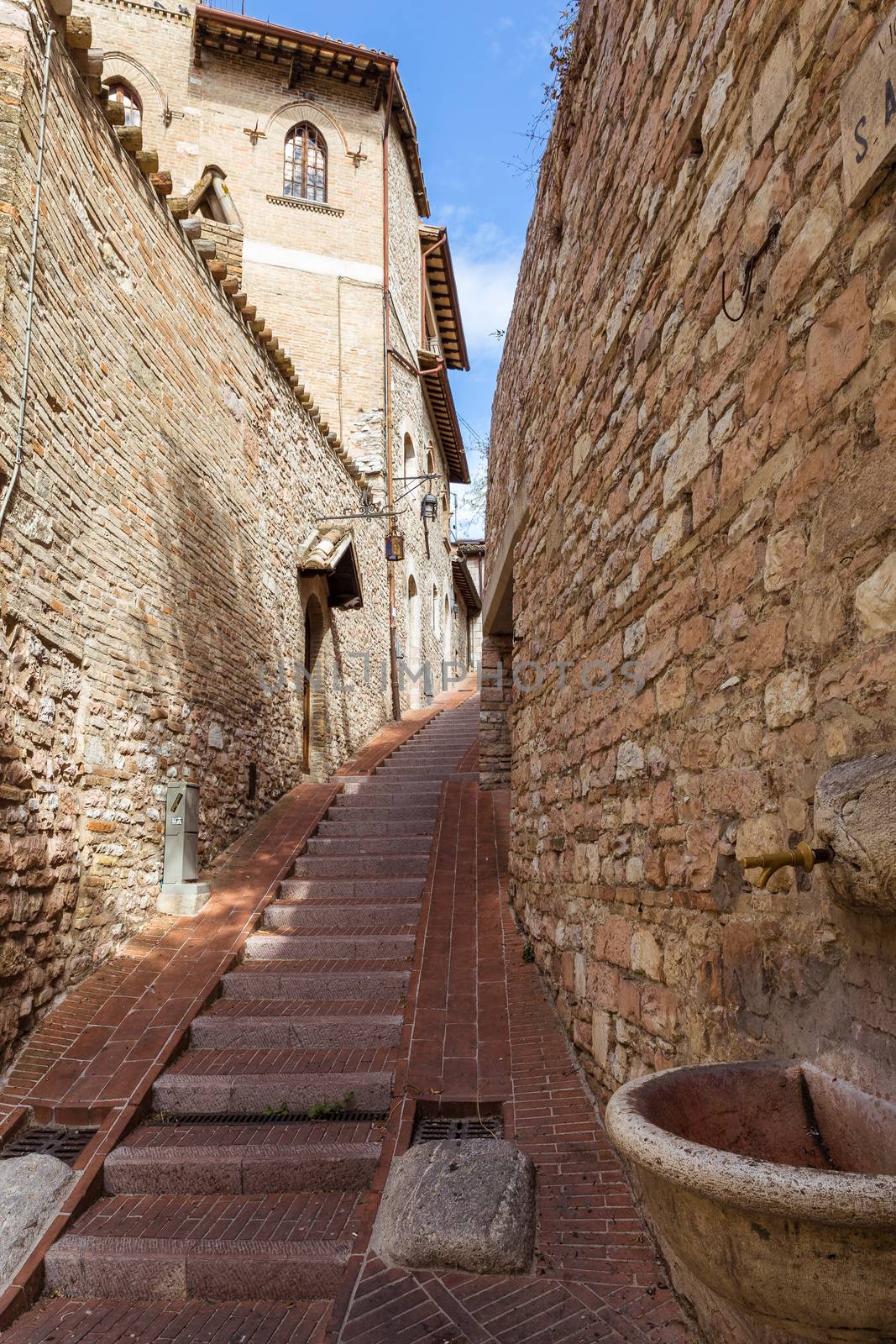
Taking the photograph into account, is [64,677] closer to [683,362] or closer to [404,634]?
[683,362]

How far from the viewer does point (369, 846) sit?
7.18 metres

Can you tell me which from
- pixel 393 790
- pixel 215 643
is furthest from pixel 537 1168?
pixel 393 790

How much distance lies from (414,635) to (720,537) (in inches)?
592

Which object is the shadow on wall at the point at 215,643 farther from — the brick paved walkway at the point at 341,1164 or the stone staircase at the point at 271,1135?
the brick paved walkway at the point at 341,1164

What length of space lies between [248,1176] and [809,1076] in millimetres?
2601

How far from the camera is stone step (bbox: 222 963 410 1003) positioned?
4.89 metres

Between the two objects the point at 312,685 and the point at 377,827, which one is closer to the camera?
the point at 377,827

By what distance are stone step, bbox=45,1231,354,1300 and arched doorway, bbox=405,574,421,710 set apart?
13.6 metres

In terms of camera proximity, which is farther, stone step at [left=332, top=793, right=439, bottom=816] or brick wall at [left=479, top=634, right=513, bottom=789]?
brick wall at [left=479, top=634, right=513, bottom=789]

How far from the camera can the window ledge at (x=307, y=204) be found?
1443 centimetres

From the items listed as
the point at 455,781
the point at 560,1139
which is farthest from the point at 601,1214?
the point at 455,781

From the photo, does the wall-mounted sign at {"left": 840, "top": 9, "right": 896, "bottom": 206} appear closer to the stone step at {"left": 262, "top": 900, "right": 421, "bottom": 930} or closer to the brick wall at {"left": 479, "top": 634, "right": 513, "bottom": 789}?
the stone step at {"left": 262, "top": 900, "right": 421, "bottom": 930}

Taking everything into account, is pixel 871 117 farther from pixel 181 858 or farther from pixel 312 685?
pixel 312 685

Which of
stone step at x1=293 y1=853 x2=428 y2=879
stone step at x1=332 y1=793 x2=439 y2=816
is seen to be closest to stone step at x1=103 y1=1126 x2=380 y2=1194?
stone step at x1=293 y1=853 x2=428 y2=879
